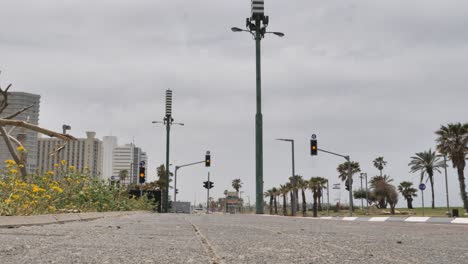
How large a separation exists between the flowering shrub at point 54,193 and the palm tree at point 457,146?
52395mm

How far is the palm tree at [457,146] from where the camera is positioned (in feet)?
217

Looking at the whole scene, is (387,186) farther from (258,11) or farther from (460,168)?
(258,11)

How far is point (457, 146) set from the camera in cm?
6706

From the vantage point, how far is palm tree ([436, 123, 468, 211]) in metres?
66.2

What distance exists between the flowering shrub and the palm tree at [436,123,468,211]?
52.4 metres

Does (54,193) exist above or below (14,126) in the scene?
below

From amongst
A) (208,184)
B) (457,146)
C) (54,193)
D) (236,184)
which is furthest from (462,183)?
(236,184)

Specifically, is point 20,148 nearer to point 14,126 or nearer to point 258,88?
point 14,126

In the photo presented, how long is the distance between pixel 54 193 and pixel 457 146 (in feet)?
208

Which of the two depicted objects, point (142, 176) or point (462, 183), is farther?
point (462, 183)

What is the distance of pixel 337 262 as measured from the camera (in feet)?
10.9

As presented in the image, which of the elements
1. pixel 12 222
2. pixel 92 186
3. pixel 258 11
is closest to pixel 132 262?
pixel 12 222

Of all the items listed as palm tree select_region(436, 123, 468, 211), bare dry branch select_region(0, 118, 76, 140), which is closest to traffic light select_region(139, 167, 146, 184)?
bare dry branch select_region(0, 118, 76, 140)

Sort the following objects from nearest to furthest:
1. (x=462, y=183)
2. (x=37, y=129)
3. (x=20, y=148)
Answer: (x=37, y=129), (x=20, y=148), (x=462, y=183)
